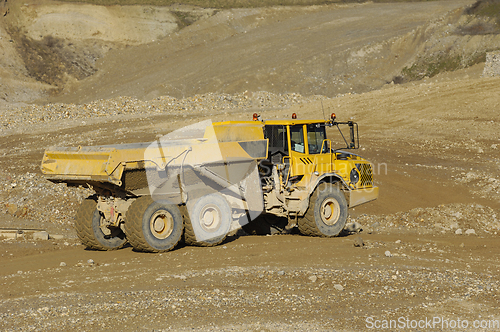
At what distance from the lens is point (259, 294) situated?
7.62 meters

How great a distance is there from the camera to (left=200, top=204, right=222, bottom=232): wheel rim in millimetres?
10094

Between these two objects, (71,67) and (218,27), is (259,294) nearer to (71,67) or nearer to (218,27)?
(71,67)

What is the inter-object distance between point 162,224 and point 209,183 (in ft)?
3.86

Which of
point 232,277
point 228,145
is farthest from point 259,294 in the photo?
point 228,145

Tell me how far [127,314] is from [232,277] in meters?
2.04

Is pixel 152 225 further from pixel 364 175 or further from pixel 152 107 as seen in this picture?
pixel 152 107

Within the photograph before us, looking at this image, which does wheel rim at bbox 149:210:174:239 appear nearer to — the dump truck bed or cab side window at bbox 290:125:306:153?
the dump truck bed

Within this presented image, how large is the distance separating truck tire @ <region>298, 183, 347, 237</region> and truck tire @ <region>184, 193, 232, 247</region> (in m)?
1.88

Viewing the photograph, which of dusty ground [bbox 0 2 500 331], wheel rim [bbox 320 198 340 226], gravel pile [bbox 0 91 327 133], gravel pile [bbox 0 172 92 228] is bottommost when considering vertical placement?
dusty ground [bbox 0 2 500 331]

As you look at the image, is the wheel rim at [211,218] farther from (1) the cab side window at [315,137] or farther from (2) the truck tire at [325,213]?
(1) the cab side window at [315,137]

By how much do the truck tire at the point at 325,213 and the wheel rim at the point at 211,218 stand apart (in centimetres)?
199

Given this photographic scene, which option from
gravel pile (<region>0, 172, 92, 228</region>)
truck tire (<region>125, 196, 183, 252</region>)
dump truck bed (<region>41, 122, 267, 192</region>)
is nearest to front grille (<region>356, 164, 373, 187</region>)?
dump truck bed (<region>41, 122, 267, 192</region>)

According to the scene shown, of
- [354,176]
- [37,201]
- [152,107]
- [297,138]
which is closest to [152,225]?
[297,138]

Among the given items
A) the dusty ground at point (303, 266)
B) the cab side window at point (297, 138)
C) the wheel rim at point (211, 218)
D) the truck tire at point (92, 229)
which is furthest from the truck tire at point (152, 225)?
the cab side window at point (297, 138)
